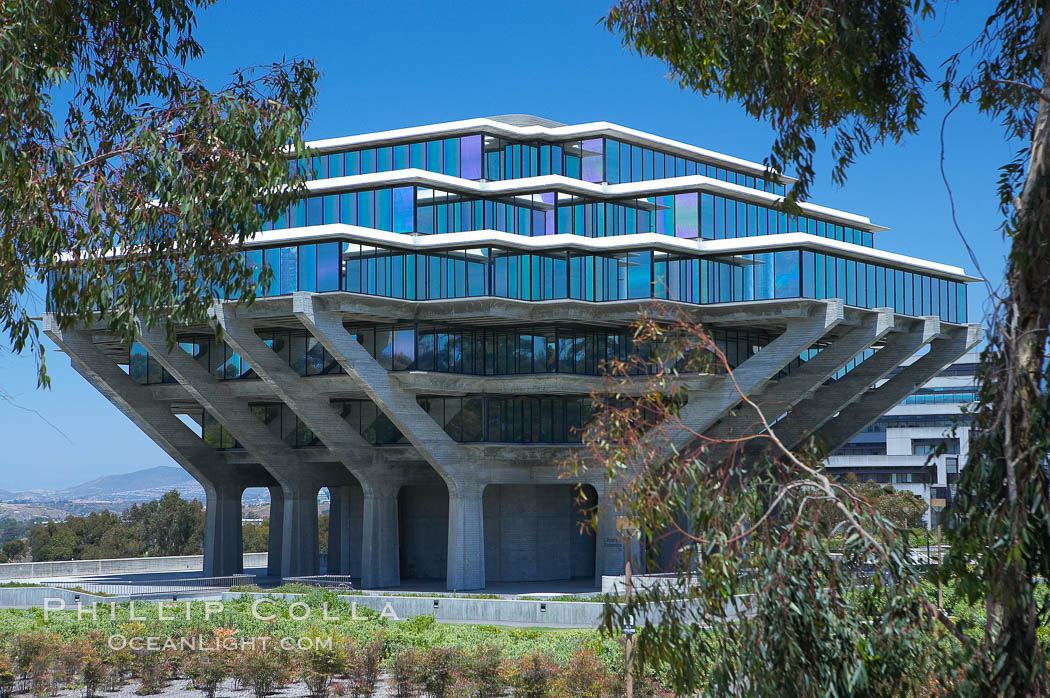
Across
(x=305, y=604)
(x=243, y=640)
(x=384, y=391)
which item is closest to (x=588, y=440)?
(x=243, y=640)

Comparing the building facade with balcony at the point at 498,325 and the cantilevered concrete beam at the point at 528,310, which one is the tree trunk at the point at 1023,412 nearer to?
the building facade with balcony at the point at 498,325

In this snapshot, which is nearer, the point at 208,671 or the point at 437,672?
the point at 437,672

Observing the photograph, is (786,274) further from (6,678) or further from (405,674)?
(6,678)

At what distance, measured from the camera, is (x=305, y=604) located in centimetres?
3762

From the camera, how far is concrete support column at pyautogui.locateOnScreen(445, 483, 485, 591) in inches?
2023

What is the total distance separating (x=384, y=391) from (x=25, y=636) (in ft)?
73.4

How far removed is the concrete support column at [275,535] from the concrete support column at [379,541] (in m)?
11.5

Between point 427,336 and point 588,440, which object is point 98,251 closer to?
point 588,440

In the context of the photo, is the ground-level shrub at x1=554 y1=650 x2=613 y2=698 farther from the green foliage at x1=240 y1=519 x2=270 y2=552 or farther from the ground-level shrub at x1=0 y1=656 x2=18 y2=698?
the green foliage at x1=240 y1=519 x2=270 y2=552

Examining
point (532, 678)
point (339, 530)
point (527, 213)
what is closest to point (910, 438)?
point (339, 530)

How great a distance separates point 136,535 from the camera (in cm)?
9700

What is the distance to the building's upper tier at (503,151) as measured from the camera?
52.3m

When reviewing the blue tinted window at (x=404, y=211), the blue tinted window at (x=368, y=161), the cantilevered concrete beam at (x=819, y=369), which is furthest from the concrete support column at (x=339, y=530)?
the cantilevered concrete beam at (x=819, y=369)

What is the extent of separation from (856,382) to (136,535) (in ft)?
201
